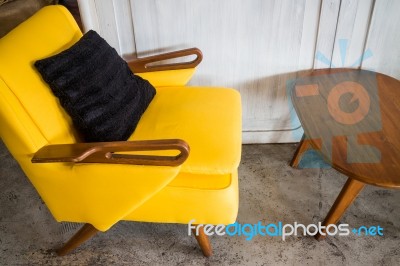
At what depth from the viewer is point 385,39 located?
5.19 ft

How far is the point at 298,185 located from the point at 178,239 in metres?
0.63

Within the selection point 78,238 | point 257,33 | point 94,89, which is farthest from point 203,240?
point 257,33

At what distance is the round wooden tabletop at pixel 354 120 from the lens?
1.11 meters

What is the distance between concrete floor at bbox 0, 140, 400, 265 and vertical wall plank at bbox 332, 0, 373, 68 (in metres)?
0.55

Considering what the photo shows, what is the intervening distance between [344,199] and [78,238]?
1.01 m

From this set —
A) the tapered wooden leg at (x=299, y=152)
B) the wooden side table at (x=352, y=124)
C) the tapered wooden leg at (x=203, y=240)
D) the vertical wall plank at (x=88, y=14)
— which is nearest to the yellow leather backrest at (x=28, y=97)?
the vertical wall plank at (x=88, y=14)

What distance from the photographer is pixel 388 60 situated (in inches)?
64.9

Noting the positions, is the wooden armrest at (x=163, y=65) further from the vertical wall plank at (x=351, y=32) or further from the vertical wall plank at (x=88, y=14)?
the vertical wall plank at (x=351, y=32)

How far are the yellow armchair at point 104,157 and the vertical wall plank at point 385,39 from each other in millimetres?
819

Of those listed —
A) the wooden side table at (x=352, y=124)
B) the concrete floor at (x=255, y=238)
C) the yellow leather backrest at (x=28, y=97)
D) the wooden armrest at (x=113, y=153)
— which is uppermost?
the yellow leather backrest at (x=28, y=97)

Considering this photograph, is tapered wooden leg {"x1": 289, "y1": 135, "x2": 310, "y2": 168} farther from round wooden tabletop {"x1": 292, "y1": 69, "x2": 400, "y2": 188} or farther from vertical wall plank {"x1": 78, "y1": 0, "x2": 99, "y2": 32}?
vertical wall plank {"x1": 78, "y1": 0, "x2": 99, "y2": 32}

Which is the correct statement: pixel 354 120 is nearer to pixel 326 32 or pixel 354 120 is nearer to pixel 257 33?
pixel 326 32

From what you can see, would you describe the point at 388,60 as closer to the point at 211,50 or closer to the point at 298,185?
the point at 298,185

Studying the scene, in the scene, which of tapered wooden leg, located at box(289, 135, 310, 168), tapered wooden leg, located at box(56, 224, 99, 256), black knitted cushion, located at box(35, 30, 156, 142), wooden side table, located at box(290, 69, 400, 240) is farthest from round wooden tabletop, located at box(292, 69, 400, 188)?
tapered wooden leg, located at box(56, 224, 99, 256)
